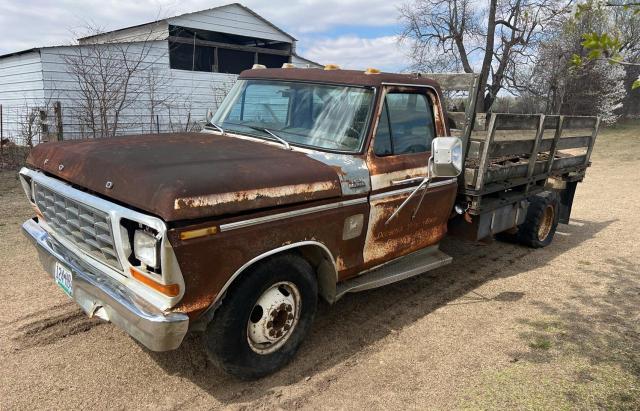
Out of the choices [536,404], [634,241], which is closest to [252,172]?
[536,404]

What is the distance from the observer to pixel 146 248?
2664 millimetres

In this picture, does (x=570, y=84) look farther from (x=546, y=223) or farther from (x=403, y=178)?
(x=403, y=178)

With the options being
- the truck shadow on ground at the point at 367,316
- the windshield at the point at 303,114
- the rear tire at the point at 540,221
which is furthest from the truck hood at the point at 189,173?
the rear tire at the point at 540,221

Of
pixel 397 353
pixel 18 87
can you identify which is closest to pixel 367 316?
pixel 397 353

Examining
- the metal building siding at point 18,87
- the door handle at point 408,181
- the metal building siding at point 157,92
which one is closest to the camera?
the door handle at point 408,181

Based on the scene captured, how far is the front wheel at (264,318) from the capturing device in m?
3.01

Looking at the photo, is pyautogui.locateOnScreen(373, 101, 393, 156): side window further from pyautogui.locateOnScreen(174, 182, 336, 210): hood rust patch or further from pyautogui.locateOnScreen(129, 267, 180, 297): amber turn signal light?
pyautogui.locateOnScreen(129, 267, 180, 297): amber turn signal light

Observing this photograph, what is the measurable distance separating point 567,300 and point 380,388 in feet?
9.05

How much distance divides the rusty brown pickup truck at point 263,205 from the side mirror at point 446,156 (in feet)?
0.03

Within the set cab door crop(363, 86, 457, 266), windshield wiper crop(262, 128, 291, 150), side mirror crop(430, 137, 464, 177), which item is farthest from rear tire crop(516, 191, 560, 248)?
windshield wiper crop(262, 128, 291, 150)

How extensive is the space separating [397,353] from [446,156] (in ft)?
5.25

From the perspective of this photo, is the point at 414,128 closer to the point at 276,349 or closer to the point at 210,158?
the point at 210,158

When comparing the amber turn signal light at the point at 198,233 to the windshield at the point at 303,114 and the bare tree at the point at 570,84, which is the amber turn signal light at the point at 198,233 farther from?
the bare tree at the point at 570,84

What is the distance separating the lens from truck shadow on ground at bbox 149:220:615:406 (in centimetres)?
334
